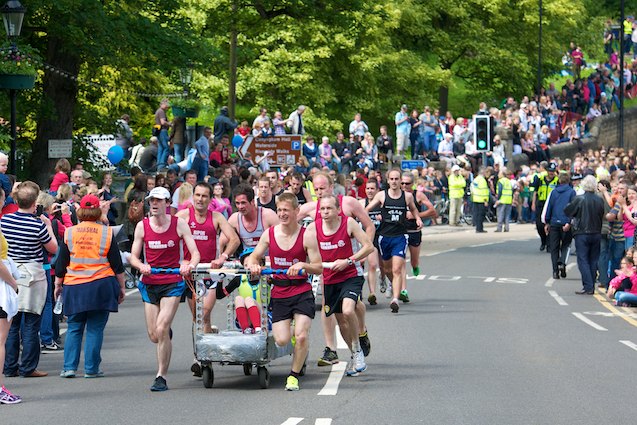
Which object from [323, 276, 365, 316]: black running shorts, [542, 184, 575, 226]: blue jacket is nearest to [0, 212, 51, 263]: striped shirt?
[323, 276, 365, 316]: black running shorts

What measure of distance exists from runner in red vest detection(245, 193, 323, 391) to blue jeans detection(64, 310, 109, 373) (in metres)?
1.71

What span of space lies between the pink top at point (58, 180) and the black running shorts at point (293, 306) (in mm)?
9278

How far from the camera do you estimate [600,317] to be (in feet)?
71.2

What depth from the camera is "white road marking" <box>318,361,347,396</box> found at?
530 inches

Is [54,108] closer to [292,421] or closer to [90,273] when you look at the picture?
[90,273]

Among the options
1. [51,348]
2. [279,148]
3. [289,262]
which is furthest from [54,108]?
[289,262]

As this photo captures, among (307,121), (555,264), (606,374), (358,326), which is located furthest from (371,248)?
(307,121)

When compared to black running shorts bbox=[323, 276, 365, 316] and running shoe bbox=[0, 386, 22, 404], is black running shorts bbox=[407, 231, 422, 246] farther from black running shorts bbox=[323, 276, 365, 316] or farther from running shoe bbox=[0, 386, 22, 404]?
running shoe bbox=[0, 386, 22, 404]

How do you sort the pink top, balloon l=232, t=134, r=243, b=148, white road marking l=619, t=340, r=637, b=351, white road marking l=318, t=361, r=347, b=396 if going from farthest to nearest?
1. balloon l=232, t=134, r=243, b=148
2. the pink top
3. white road marking l=619, t=340, r=637, b=351
4. white road marking l=318, t=361, r=347, b=396

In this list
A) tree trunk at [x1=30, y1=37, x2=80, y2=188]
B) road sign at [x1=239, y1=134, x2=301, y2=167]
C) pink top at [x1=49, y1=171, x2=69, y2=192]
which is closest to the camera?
pink top at [x1=49, y1=171, x2=69, y2=192]

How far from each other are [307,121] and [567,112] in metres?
14.4

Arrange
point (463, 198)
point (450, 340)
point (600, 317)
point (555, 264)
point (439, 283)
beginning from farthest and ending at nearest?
1. point (463, 198)
2. point (555, 264)
3. point (439, 283)
4. point (600, 317)
5. point (450, 340)

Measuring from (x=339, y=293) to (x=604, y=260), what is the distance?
1256 centimetres

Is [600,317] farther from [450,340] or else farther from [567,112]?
[567,112]
